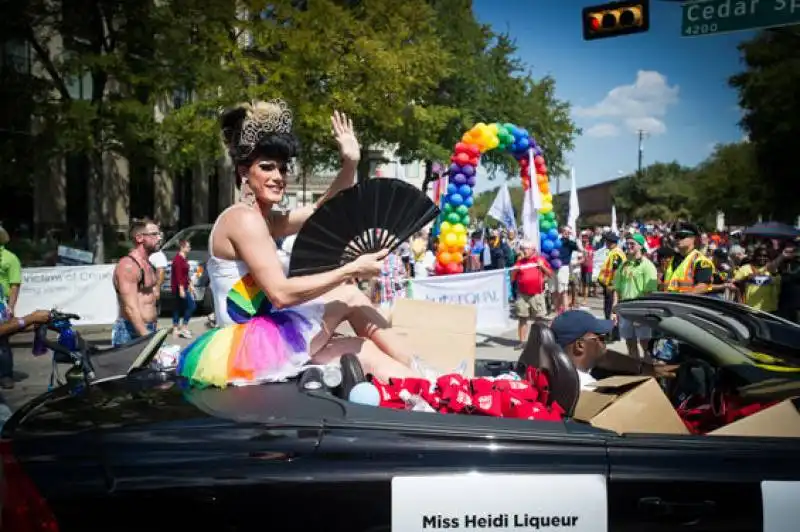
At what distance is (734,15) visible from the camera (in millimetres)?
9797

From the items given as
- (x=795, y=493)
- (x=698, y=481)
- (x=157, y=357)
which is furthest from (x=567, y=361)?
(x=157, y=357)

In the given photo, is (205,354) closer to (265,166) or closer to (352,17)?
(265,166)

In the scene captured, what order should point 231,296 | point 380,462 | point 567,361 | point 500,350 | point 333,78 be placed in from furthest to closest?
point 333,78, point 500,350, point 231,296, point 567,361, point 380,462

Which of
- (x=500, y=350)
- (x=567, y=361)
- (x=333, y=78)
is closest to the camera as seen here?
(x=567, y=361)

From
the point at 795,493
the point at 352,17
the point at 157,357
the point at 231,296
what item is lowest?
the point at 795,493

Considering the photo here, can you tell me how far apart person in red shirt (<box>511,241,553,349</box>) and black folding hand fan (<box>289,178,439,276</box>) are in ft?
27.0

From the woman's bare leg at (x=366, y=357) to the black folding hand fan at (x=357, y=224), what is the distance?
407mm

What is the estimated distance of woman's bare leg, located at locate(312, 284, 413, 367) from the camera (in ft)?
10.0

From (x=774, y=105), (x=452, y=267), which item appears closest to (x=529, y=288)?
(x=452, y=267)

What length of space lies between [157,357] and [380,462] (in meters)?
1.70

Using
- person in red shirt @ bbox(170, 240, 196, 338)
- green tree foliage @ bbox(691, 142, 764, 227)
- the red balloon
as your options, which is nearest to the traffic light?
the red balloon

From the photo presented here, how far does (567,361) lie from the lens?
251 cm

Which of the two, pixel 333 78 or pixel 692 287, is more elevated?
pixel 333 78

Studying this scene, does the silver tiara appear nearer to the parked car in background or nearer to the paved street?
the paved street
